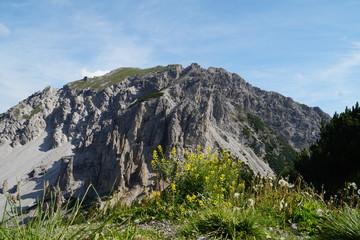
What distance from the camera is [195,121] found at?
5089 inches

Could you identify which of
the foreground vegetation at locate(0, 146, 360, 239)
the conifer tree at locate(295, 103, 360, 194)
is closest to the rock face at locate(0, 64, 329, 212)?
the conifer tree at locate(295, 103, 360, 194)

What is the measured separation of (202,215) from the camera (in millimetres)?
5727

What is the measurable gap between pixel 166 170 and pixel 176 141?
11452 cm

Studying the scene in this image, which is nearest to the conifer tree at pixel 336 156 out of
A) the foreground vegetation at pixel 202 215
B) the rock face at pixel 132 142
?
the foreground vegetation at pixel 202 215

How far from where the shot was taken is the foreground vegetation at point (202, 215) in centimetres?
351

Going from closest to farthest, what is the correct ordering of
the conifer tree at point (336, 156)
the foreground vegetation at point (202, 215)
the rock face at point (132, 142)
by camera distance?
the foreground vegetation at point (202, 215), the conifer tree at point (336, 156), the rock face at point (132, 142)

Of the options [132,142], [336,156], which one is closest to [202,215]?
[336,156]

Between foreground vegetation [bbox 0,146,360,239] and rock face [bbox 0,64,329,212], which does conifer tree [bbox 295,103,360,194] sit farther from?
rock face [bbox 0,64,329,212]

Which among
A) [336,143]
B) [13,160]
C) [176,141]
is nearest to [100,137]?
[176,141]

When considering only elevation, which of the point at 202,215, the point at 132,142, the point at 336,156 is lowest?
the point at 336,156

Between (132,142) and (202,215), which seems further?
(132,142)

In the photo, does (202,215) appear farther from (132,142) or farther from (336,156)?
(132,142)

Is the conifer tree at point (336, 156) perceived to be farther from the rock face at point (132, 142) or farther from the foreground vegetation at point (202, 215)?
the rock face at point (132, 142)

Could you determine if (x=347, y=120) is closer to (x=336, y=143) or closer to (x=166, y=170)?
(x=336, y=143)
